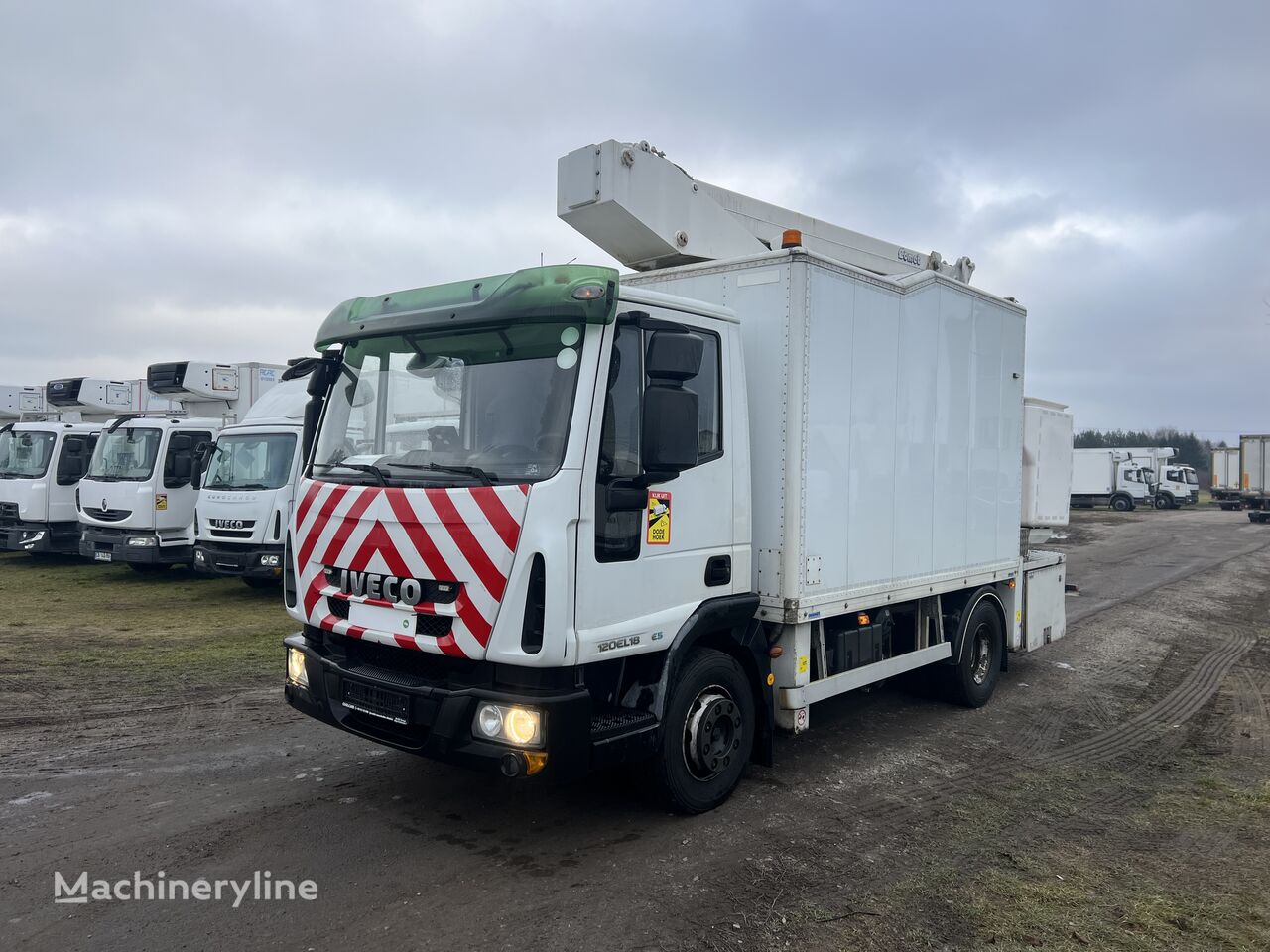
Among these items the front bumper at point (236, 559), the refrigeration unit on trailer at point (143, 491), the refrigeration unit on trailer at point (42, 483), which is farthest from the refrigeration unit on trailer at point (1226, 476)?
the refrigeration unit on trailer at point (42, 483)

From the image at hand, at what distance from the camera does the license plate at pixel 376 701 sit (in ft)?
13.7

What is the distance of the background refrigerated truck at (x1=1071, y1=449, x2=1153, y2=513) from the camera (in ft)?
140

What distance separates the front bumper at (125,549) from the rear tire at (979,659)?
11490 mm

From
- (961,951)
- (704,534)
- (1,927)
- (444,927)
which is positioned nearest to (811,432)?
(704,534)

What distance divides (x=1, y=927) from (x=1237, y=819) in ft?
20.4

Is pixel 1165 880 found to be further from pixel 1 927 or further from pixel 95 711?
pixel 95 711

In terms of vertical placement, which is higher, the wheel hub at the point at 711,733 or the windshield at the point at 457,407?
the windshield at the point at 457,407

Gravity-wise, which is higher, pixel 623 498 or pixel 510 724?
pixel 623 498

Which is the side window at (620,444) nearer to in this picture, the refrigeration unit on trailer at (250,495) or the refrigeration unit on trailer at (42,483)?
the refrigeration unit on trailer at (250,495)

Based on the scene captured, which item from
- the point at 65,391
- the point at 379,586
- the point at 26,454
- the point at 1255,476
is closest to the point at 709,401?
the point at 379,586

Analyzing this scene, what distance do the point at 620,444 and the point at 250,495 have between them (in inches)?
365

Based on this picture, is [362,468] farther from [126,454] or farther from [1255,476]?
[1255,476]

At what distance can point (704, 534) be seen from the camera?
15.6 ft

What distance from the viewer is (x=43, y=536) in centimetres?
1516
